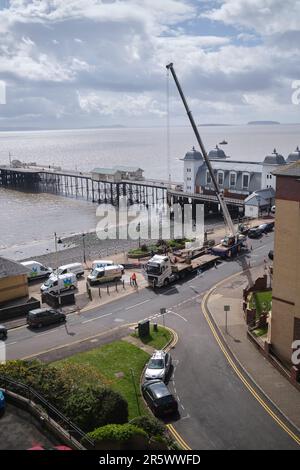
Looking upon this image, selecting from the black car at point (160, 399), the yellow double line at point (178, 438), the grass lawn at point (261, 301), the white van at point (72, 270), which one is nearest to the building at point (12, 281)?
the white van at point (72, 270)

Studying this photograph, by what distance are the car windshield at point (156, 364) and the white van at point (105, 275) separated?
16833mm

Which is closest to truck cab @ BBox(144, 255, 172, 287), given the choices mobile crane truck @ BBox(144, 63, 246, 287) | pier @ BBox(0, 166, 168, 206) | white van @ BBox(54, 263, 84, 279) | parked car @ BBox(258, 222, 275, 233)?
mobile crane truck @ BBox(144, 63, 246, 287)

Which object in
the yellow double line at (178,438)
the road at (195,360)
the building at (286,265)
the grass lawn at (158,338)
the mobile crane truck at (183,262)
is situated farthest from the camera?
the mobile crane truck at (183,262)

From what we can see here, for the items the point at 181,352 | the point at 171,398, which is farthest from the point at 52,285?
the point at 171,398

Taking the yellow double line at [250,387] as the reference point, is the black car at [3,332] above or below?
above

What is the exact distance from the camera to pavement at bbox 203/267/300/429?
22750 millimetres

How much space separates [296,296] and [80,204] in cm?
8050

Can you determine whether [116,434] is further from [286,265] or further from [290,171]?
[290,171]

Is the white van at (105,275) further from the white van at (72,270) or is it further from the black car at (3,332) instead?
the black car at (3,332)

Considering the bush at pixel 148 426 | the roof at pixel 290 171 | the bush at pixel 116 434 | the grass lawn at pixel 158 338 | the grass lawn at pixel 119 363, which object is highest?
the roof at pixel 290 171

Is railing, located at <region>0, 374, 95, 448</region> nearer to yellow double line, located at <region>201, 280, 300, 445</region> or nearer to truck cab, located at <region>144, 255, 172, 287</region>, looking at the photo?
yellow double line, located at <region>201, 280, 300, 445</region>

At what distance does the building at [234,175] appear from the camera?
7450 cm

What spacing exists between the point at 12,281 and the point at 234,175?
51.5 metres

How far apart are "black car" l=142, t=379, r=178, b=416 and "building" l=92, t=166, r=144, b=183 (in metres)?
78.3
